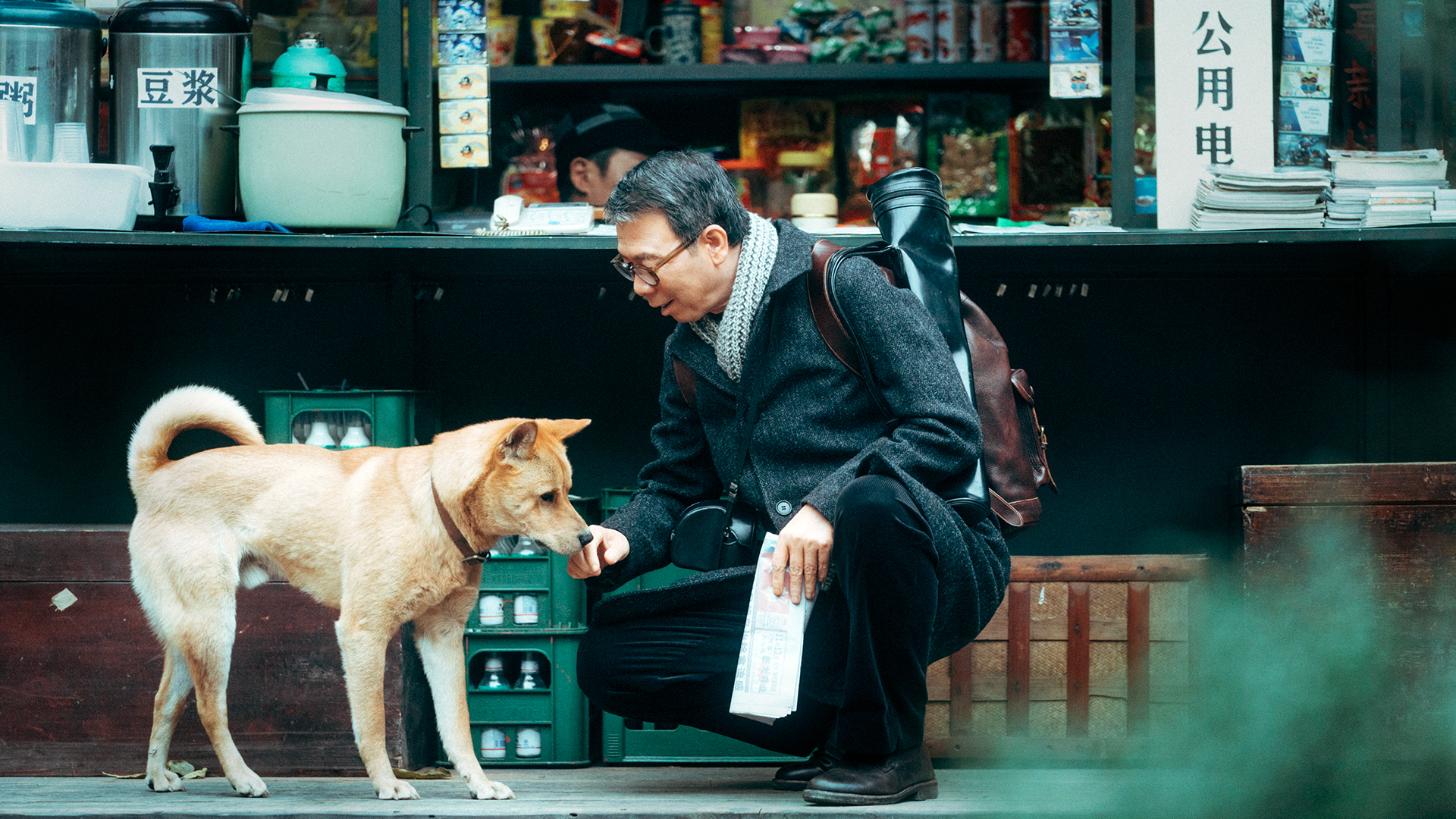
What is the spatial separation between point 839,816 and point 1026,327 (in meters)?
2.23

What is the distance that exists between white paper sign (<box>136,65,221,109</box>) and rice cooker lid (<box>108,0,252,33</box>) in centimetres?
12

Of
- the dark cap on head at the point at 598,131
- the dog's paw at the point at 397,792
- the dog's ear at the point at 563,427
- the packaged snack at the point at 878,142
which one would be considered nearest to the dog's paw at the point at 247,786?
the dog's paw at the point at 397,792

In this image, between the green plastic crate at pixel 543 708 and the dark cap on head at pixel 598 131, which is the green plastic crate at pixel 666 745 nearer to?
the green plastic crate at pixel 543 708

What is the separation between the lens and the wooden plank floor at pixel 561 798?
2607 mm

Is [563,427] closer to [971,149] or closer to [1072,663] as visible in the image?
[1072,663]

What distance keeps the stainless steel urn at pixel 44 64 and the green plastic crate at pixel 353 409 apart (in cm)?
101

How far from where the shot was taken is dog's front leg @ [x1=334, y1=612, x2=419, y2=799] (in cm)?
274

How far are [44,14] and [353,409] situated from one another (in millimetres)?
1465

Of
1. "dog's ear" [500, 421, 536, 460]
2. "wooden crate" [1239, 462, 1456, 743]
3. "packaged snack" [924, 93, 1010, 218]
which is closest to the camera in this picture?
"dog's ear" [500, 421, 536, 460]

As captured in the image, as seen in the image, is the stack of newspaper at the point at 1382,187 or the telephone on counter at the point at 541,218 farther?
the telephone on counter at the point at 541,218

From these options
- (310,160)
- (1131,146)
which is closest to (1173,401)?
(1131,146)

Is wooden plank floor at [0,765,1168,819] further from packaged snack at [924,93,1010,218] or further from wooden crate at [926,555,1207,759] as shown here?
packaged snack at [924,93,1010,218]

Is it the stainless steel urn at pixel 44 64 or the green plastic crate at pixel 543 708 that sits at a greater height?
the stainless steel urn at pixel 44 64

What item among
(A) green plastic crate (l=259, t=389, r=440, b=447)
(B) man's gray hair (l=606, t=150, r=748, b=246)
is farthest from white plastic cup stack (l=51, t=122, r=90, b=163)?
(B) man's gray hair (l=606, t=150, r=748, b=246)
